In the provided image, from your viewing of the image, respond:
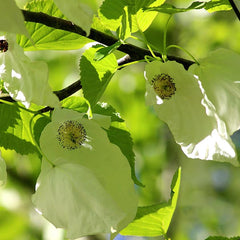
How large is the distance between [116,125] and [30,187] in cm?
160

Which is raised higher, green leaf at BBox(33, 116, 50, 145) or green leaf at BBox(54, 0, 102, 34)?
green leaf at BBox(54, 0, 102, 34)

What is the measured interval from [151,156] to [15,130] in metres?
2.09

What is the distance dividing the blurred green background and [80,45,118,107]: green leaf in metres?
1.21

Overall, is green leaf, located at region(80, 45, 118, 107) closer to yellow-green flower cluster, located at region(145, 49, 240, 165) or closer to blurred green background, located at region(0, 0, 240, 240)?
yellow-green flower cluster, located at region(145, 49, 240, 165)

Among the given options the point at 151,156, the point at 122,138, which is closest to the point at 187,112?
the point at 122,138

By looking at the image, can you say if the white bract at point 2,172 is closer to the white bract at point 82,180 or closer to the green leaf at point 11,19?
the white bract at point 82,180

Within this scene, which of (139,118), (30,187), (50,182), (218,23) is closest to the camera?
(50,182)

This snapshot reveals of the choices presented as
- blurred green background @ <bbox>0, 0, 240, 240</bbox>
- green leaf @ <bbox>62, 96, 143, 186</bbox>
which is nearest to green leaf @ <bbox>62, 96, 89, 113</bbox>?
green leaf @ <bbox>62, 96, 143, 186</bbox>

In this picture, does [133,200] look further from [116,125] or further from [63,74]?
[63,74]

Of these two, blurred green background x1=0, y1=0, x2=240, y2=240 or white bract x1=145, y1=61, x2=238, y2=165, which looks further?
blurred green background x1=0, y1=0, x2=240, y2=240

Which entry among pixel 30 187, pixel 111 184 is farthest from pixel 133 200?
pixel 30 187

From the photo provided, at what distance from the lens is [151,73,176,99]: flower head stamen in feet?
2.46

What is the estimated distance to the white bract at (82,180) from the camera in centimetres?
64

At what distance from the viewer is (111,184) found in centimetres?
69
